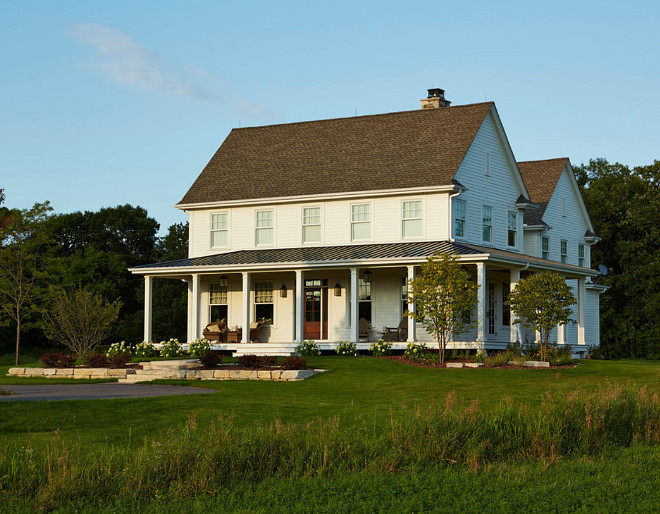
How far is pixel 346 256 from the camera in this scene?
30312 mm

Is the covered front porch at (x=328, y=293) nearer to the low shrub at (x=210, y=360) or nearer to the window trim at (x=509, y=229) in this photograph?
the window trim at (x=509, y=229)

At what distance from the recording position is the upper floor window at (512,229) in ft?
115

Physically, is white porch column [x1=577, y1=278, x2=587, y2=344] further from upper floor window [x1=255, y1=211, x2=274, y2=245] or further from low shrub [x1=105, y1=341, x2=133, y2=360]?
low shrub [x1=105, y1=341, x2=133, y2=360]

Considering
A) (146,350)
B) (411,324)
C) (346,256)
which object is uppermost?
(346,256)

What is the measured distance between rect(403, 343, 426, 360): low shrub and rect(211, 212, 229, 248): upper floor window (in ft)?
36.9

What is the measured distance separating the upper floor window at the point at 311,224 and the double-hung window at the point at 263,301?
7.79 ft

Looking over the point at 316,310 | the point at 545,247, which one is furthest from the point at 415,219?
the point at 545,247

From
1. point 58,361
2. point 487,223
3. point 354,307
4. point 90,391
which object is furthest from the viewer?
point 487,223

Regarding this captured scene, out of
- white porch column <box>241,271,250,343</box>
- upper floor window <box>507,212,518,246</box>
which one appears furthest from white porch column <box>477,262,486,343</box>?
white porch column <box>241,271,250,343</box>

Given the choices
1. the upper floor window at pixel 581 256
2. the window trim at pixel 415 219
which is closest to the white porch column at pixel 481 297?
the window trim at pixel 415 219

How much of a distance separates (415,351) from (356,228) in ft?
24.1

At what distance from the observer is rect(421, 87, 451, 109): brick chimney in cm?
3938

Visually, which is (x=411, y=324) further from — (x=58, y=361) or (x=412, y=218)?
(x=58, y=361)

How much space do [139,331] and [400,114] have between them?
26983mm
